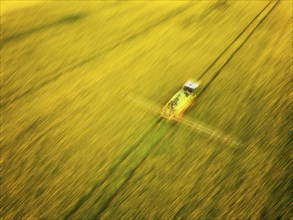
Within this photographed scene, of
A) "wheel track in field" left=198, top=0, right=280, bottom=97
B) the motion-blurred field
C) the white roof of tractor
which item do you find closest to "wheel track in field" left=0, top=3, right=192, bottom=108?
the motion-blurred field

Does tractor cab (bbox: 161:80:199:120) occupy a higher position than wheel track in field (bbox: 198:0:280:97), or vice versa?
wheel track in field (bbox: 198:0:280:97)

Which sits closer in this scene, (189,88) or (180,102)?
(180,102)

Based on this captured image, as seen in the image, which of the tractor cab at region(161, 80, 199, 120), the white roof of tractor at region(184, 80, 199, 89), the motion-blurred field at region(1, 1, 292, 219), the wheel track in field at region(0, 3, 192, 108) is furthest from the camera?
the wheel track in field at region(0, 3, 192, 108)

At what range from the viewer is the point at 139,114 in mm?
6707

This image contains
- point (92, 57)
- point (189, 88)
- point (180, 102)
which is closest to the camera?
point (180, 102)

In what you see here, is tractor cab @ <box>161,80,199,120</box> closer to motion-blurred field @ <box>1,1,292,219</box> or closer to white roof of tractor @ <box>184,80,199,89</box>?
white roof of tractor @ <box>184,80,199,89</box>

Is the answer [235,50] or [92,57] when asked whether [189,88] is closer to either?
[235,50]

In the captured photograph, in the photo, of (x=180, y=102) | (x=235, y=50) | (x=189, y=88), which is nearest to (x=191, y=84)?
(x=189, y=88)

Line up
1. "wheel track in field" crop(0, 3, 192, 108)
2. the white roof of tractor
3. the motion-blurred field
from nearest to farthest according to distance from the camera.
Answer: the motion-blurred field → the white roof of tractor → "wheel track in field" crop(0, 3, 192, 108)

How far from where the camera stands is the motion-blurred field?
5.25 meters

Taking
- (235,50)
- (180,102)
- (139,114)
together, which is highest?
(235,50)

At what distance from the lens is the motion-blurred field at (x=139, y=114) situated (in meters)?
5.25

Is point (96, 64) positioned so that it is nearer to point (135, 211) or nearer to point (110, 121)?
point (110, 121)

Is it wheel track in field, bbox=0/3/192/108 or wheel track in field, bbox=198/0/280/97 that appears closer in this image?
wheel track in field, bbox=0/3/192/108
